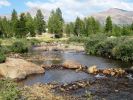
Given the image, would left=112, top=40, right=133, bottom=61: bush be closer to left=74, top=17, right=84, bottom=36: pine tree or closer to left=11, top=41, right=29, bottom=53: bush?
left=11, top=41, right=29, bottom=53: bush

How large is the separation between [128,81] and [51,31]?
9144 cm

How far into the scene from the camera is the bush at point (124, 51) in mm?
55203

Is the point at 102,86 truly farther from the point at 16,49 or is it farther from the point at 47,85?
the point at 16,49

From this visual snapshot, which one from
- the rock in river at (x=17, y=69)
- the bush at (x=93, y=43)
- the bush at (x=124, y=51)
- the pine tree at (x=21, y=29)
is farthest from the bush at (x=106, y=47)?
the pine tree at (x=21, y=29)

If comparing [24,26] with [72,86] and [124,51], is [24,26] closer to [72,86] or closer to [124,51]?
[124,51]

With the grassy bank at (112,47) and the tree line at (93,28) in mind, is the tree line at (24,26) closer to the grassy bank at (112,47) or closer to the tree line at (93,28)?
the tree line at (93,28)

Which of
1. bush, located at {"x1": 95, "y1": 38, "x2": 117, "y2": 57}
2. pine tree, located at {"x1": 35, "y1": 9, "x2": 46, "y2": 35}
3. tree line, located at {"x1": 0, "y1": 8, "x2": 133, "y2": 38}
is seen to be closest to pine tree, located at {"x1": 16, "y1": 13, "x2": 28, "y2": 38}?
tree line, located at {"x1": 0, "y1": 8, "x2": 133, "y2": 38}

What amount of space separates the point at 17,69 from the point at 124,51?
2380cm

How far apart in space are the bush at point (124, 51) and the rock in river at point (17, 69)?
1863cm

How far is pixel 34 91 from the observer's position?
31.2 meters

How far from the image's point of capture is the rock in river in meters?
Result: 38.5

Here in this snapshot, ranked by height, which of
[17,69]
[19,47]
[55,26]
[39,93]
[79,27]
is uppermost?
[55,26]

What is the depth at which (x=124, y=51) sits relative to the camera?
5616 cm

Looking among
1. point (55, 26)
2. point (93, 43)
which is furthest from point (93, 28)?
point (93, 43)
